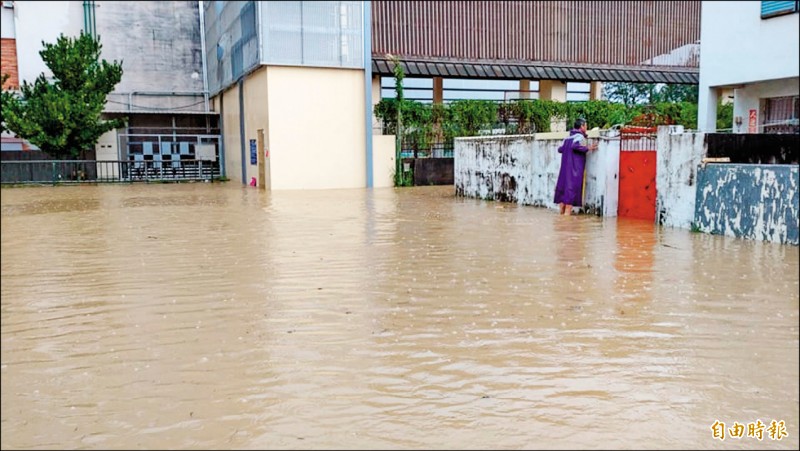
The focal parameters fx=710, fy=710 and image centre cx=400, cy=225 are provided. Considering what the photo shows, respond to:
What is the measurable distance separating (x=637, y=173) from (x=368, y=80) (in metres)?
12.0

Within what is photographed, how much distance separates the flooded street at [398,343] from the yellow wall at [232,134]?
17740mm

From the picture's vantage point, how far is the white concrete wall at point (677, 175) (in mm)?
9953

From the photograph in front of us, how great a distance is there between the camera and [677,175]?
10281 mm

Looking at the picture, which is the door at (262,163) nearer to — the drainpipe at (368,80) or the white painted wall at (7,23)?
the drainpipe at (368,80)

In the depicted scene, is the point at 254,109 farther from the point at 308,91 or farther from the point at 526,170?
the point at 526,170

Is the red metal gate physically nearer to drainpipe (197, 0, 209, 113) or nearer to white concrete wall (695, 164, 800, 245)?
white concrete wall (695, 164, 800, 245)

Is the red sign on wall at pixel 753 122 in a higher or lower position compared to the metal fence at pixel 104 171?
higher

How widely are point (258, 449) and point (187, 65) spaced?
31026mm

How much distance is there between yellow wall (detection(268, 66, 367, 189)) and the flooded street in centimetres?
1219

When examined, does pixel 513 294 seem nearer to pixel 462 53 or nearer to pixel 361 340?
pixel 361 340

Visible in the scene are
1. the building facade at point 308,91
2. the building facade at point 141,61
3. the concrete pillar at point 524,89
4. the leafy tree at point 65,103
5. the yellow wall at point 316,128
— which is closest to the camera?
the building facade at point 308,91

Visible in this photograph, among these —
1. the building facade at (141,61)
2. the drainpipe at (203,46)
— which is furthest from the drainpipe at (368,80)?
the drainpipe at (203,46)

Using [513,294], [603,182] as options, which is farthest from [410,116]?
[513,294]

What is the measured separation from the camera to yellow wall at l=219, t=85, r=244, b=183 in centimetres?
2652
